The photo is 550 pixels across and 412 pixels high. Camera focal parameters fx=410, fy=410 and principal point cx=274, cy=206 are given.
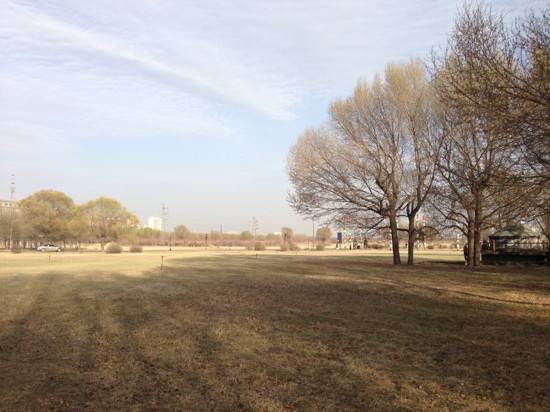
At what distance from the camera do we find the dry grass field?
495 cm

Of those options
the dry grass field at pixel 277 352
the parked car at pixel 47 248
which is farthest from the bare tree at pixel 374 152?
the parked car at pixel 47 248

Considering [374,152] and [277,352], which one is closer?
[277,352]

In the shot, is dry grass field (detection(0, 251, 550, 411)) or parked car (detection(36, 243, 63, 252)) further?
parked car (detection(36, 243, 63, 252))

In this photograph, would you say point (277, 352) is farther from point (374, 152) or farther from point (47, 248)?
point (47, 248)

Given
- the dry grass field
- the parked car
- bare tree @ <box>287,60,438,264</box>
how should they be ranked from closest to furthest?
the dry grass field < bare tree @ <box>287,60,438,264</box> < the parked car

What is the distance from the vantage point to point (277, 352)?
23.4 ft

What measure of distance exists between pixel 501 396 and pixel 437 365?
A: 1360 millimetres

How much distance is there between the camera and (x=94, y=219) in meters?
67.1

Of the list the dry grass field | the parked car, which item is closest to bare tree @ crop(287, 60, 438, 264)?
the dry grass field

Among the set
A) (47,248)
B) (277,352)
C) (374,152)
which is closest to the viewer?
(277,352)

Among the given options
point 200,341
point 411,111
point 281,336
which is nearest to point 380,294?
point 281,336

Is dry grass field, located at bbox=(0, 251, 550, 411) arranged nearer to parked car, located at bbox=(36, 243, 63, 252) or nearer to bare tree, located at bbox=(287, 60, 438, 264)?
bare tree, located at bbox=(287, 60, 438, 264)

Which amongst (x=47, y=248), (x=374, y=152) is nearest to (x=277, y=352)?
(x=374, y=152)

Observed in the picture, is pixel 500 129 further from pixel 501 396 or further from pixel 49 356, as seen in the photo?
pixel 49 356
